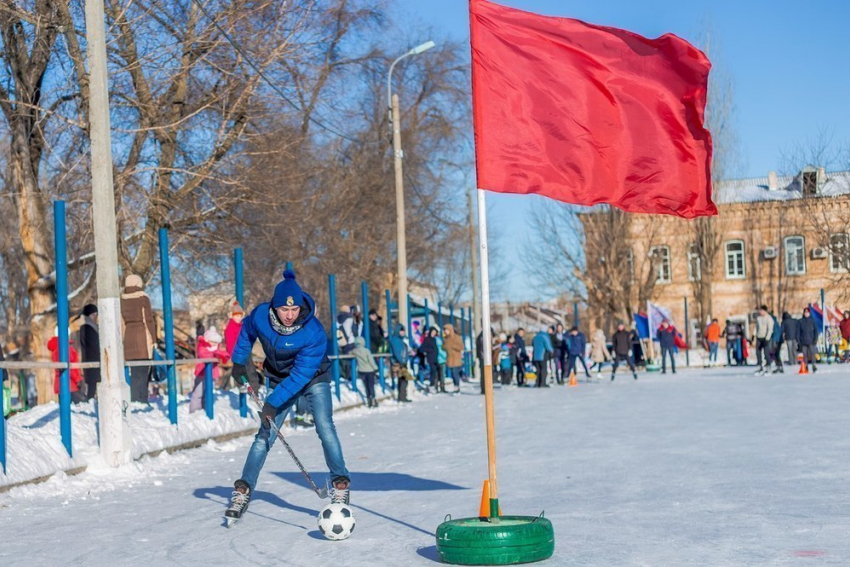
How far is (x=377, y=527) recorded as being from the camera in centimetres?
845

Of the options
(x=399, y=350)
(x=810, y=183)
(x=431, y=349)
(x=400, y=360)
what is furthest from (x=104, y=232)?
(x=810, y=183)

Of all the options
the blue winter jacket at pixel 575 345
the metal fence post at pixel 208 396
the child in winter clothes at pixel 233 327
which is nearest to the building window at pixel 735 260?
the blue winter jacket at pixel 575 345

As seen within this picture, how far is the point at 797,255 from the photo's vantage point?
212 ft

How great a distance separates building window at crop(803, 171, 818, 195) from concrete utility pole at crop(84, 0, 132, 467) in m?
42.1

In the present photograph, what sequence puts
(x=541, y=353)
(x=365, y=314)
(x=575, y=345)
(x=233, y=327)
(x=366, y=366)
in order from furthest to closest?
(x=575, y=345) → (x=541, y=353) → (x=365, y=314) → (x=366, y=366) → (x=233, y=327)

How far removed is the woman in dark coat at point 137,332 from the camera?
15461mm

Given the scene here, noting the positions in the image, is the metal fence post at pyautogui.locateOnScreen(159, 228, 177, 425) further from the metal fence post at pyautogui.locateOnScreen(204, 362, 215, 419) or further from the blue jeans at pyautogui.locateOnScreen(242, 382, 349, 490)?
the blue jeans at pyautogui.locateOnScreen(242, 382, 349, 490)

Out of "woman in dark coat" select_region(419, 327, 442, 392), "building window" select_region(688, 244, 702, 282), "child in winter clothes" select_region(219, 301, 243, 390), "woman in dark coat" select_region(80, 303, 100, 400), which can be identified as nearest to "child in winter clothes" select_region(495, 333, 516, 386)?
"woman in dark coat" select_region(419, 327, 442, 392)

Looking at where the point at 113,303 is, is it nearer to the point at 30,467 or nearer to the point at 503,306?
the point at 30,467

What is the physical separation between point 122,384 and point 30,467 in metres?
2.01

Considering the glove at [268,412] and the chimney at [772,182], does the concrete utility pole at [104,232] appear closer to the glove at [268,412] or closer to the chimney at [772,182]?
the glove at [268,412]

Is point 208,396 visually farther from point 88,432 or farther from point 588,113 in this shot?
point 588,113

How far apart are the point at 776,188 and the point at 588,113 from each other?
67832 millimetres

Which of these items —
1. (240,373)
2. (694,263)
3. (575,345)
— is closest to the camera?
(240,373)
